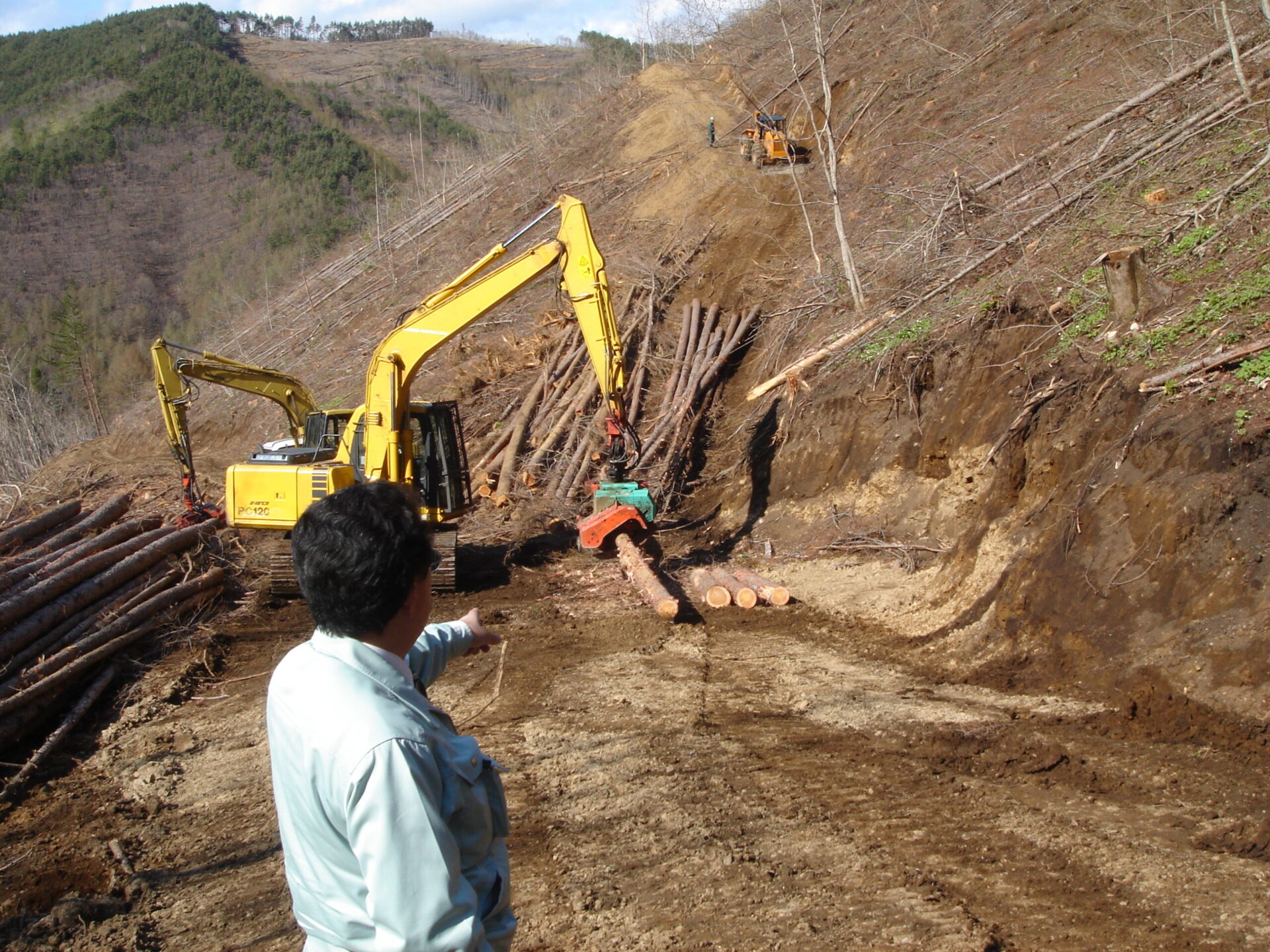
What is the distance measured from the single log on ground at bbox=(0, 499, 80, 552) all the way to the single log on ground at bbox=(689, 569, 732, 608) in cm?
684

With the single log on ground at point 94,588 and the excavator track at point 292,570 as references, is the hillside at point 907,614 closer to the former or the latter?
the excavator track at point 292,570

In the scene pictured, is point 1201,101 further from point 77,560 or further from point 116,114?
point 116,114

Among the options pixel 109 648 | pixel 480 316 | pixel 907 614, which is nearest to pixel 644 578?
pixel 907 614

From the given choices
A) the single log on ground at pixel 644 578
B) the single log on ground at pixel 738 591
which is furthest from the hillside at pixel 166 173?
the single log on ground at pixel 738 591

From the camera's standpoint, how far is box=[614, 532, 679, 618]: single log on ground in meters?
8.82

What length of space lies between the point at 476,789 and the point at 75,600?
26.2 feet

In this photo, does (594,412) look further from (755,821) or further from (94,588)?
(755,821)

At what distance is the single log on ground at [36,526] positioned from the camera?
914cm

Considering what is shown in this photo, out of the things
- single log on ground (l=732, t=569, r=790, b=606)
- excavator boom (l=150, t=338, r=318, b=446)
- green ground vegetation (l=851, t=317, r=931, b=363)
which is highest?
excavator boom (l=150, t=338, r=318, b=446)

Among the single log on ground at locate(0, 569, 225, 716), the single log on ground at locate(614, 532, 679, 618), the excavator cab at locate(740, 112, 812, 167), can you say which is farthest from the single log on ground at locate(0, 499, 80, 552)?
the excavator cab at locate(740, 112, 812, 167)

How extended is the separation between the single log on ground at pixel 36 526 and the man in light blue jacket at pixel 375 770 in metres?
8.92

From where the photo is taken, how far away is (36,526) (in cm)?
959

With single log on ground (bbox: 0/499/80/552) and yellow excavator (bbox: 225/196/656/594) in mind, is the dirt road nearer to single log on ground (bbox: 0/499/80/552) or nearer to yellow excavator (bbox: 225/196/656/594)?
single log on ground (bbox: 0/499/80/552)

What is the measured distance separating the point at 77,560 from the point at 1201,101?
42.7ft
